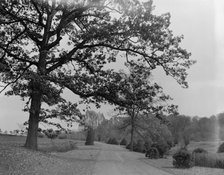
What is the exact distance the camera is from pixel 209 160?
24453mm

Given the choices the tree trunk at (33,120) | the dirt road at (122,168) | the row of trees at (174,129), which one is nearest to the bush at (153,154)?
the dirt road at (122,168)

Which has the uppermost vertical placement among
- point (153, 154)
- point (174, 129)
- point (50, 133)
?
point (174, 129)

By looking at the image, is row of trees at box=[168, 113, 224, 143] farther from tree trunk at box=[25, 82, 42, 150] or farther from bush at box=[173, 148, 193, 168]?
tree trunk at box=[25, 82, 42, 150]

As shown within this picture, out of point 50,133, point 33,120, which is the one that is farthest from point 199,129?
point 33,120

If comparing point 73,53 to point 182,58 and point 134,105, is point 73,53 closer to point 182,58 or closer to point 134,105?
point 134,105

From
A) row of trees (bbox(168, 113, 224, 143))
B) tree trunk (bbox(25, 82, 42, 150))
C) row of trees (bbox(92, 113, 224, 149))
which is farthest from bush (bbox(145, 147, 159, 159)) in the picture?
row of trees (bbox(168, 113, 224, 143))

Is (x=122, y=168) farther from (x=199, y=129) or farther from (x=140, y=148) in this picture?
(x=199, y=129)

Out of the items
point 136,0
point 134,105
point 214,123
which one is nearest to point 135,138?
point 214,123

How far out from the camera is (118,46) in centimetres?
2134

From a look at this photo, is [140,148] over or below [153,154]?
over

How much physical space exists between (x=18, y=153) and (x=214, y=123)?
71821mm

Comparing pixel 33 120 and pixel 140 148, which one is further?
pixel 140 148

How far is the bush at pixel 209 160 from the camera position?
23683 millimetres

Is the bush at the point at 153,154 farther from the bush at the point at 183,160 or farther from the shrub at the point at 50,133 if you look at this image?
the shrub at the point at 50,133
